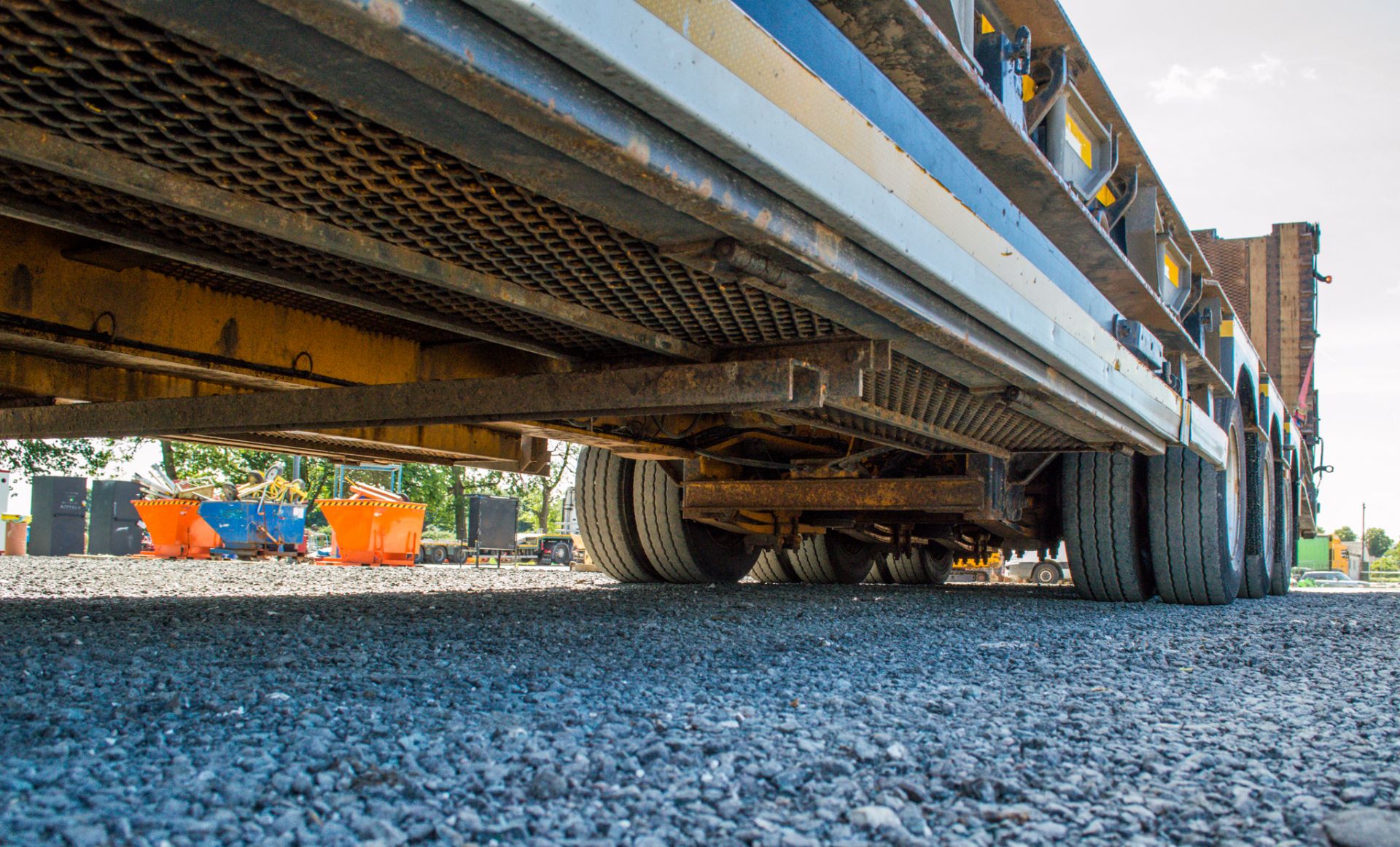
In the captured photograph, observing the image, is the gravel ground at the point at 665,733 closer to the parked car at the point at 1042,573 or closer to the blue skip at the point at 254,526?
the parked car at the point at 1042,573

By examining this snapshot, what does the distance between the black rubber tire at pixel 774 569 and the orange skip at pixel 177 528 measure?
1120cm

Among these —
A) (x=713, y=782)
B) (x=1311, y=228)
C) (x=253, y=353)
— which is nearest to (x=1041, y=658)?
(x=713, y=782)

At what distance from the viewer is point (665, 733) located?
168cm

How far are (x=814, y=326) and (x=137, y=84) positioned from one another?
1.81 m

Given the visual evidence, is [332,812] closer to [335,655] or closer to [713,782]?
[713,782]

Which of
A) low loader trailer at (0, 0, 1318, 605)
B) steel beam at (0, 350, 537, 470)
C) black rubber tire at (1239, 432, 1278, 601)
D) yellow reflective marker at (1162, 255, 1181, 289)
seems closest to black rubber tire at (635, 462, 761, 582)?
low loader trailer at (0, 0, 1318, 605)

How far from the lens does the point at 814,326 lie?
2.84m

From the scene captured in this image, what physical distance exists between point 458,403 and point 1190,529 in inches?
150

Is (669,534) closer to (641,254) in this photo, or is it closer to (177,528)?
(641,254)

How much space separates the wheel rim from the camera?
512 centimetres

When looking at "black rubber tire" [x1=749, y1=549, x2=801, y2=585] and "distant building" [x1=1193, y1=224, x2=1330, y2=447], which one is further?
"distant building" [x1=1193, y1=224, x2=1330, y2=447]

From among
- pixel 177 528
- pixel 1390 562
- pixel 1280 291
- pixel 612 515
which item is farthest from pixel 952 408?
pixel 1390 562

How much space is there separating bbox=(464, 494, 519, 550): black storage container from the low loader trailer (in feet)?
40.6

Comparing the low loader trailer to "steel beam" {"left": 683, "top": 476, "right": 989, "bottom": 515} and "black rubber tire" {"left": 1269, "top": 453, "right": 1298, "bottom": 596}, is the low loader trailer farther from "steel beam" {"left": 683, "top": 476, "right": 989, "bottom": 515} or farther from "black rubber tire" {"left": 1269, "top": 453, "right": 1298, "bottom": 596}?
"black rubber tire" {"left": 1269, "top": 453, "right": 1298, "bottom": 596}
